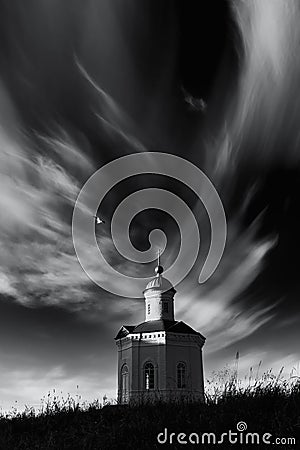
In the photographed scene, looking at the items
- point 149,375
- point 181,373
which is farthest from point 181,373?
point 149,375

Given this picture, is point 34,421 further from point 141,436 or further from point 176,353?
point 176,353

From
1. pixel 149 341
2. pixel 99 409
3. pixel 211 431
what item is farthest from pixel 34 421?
pixel 149 341

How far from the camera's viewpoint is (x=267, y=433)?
591 cm

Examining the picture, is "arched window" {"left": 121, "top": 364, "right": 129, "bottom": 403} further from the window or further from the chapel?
→ the window

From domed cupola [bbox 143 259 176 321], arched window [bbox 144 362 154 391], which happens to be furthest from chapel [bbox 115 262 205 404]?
domed cupola [bbox 143 259 176 321]

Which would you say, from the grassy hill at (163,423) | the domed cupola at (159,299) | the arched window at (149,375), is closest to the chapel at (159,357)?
the arched window at (149,375)

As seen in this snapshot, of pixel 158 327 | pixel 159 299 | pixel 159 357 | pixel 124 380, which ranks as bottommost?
pixel 124 380

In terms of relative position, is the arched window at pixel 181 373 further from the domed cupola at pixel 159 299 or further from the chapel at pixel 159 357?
the domed cupola at pixel 159 299

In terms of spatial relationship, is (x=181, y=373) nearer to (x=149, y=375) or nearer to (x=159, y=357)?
(x=159, y=357)

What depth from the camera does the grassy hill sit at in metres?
6.08

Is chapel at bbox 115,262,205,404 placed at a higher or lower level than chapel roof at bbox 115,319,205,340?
lower

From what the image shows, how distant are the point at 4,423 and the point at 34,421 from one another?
1.96 feet

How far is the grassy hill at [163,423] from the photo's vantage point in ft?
19.9

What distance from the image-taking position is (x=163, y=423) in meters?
6.73
